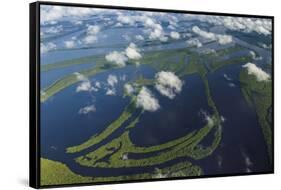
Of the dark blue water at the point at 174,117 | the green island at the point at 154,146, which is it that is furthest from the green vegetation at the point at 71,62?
the dark blue water at the point at 174,117

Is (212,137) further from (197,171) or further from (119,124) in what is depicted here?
(119,124)

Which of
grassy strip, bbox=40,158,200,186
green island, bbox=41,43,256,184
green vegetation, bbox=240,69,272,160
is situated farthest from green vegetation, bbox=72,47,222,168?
green vegetation, bbox=240,69,272,160

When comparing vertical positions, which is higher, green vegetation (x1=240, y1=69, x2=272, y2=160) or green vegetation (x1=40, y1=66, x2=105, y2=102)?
green vegetation (x1=40, y1=66, x2=105, y2=102)

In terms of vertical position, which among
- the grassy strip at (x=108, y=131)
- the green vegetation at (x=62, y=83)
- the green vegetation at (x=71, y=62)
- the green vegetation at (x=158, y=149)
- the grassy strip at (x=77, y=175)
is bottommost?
the grassy strip at (x=77, y=175)

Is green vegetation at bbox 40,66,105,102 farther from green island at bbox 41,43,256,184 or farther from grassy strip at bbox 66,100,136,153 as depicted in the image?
grassy strip at bbox 66,100,136,153

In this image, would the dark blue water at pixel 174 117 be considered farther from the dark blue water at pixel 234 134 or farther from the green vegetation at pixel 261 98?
the green vegetation at pixel 261 98

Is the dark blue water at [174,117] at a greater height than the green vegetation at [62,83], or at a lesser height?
lesser

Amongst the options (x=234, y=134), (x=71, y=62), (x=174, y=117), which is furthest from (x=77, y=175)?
(x=234, y=134)
